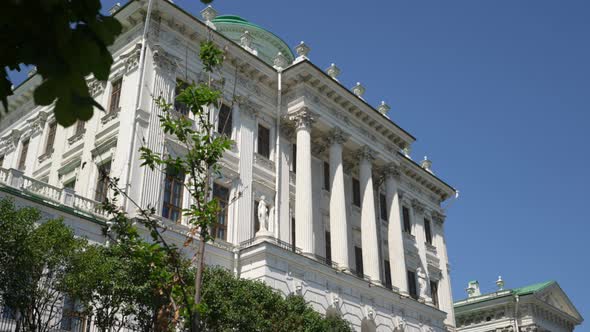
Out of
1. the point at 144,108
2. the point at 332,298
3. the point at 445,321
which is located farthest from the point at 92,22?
the point at 445,321

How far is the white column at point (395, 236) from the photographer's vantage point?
1271 inches

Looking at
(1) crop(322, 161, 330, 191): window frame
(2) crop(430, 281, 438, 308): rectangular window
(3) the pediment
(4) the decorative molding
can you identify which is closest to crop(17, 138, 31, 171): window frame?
(4) the decorative molding

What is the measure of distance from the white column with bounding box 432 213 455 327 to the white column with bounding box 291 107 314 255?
553 inches

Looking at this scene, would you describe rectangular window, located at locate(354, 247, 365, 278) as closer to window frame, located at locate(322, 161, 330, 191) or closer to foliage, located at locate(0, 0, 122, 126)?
window frame, located at locate(322, 161, 330, 191)

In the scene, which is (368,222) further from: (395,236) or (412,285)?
(412,285)

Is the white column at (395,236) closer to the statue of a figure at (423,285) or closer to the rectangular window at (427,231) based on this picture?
the statue of a figure at (423,285)

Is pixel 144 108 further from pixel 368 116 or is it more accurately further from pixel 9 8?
pixel 9 8

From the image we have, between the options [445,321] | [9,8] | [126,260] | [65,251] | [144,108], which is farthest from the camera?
[445,321]

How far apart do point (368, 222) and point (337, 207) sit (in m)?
2.39

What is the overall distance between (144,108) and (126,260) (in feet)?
32.3

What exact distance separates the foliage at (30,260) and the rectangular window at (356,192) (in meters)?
20.4

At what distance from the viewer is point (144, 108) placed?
83.1 ft

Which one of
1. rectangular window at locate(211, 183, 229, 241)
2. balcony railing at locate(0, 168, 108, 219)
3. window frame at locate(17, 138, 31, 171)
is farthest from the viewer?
window frame at locate(17, 138, 31, 171)

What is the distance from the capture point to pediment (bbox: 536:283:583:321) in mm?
52031
